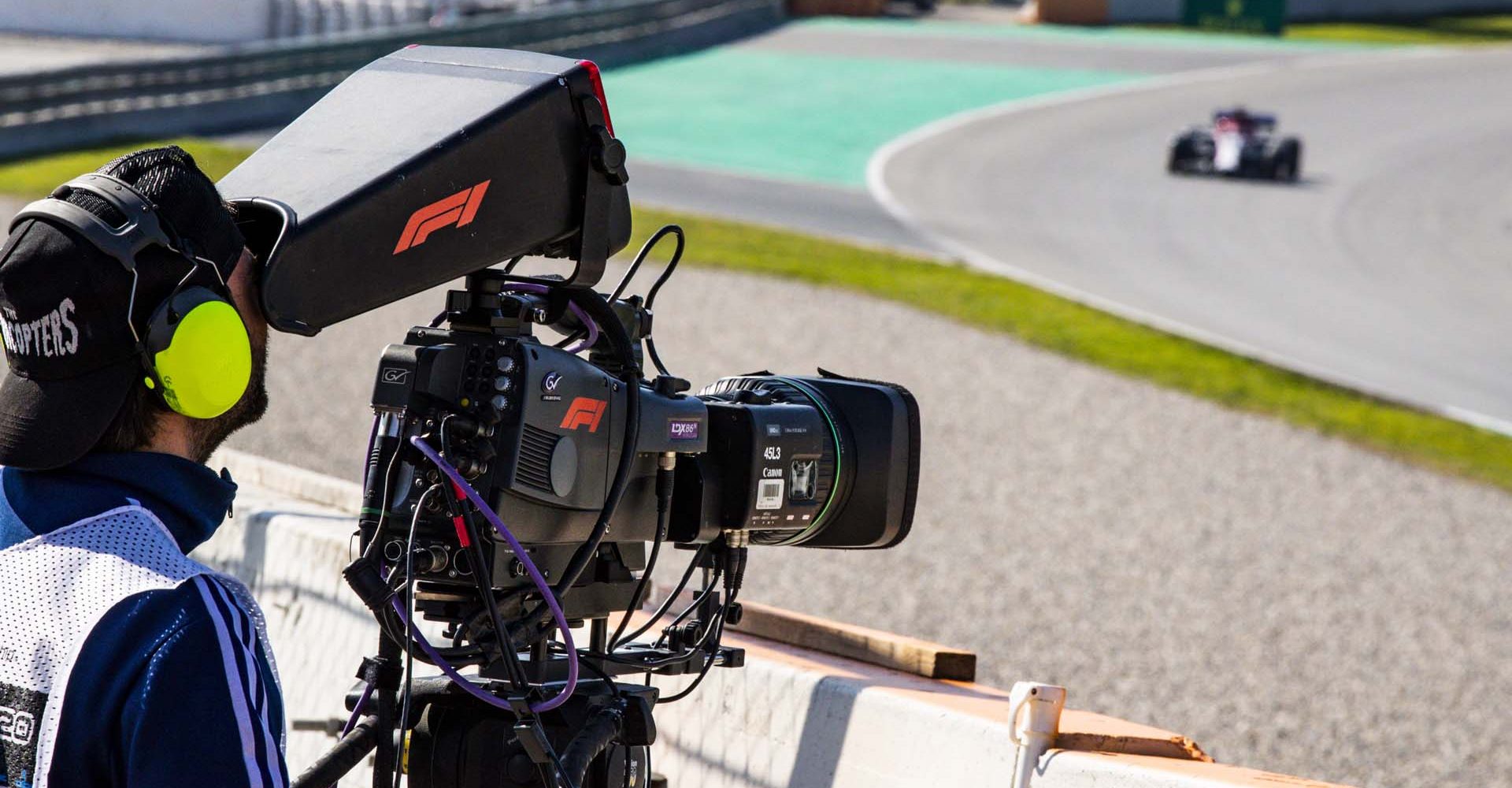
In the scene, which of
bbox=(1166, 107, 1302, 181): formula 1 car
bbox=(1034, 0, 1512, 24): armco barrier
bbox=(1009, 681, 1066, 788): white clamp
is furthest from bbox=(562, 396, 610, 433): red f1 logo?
bbox=(1034, 0, 1512, 24): armco barrier

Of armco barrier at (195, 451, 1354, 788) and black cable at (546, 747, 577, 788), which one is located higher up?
black cable at (546, 747, 577, 788)

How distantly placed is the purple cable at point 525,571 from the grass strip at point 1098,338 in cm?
994

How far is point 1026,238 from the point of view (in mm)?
18672

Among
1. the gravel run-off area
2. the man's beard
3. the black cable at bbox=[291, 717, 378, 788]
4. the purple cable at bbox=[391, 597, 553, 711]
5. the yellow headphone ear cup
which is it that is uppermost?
the yellow headphone ear cup

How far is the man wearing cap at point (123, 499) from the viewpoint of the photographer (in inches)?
69.6

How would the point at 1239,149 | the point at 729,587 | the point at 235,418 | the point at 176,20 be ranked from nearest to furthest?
the point at 235,418 → the point at 729,587 → the point at 1239,149 → the point at 176,20

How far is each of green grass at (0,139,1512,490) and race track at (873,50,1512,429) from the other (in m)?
0.75

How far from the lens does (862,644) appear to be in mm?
3752

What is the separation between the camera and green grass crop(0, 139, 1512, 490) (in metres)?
11.9

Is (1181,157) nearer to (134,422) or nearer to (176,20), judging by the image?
(176,20)

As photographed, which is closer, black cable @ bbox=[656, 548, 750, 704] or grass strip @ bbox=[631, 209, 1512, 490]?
black cable @ bbox=[656, 548, 750, 704]

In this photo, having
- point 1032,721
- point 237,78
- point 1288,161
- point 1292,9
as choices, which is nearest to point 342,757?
point 1032,721

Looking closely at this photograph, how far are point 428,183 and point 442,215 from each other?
0.18 ft

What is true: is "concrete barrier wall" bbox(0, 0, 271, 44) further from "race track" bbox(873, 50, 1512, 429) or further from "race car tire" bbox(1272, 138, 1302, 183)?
"race car tire" bbox(1272, 138, 1302, 183)
